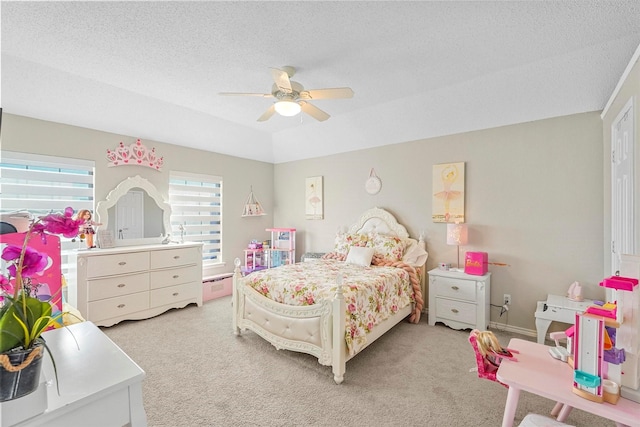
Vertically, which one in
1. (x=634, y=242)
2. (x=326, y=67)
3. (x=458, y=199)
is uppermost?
(x=326, y=67)

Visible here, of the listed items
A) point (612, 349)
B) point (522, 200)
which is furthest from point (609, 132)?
point (612, 349)

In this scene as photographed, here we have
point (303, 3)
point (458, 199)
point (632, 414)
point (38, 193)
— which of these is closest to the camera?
point (632, 414)

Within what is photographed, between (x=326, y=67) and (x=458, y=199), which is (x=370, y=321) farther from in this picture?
(x=326, y=67)

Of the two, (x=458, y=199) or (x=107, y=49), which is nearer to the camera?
(x=107, y=49)

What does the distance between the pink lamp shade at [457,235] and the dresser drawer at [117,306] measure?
13.3 ft

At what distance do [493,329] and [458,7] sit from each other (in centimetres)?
347

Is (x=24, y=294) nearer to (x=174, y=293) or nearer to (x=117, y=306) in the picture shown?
(x=117, y=306)

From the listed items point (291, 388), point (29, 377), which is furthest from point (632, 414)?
point (29, 377)

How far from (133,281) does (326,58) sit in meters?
3.55

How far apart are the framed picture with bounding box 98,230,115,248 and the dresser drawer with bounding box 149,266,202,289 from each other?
0.66 meters

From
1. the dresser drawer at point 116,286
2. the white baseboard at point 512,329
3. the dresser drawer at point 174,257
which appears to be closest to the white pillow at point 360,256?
the white baseboard at point 512,329

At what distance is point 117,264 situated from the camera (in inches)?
142

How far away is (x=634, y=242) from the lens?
6.89 feet

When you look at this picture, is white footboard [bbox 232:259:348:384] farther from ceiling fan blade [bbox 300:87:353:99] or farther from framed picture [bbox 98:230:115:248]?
framed picture [bbox 98:230:115:248]
